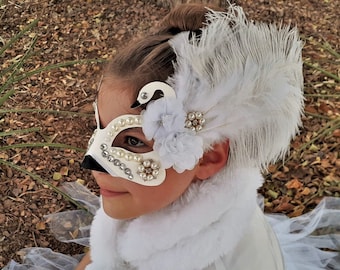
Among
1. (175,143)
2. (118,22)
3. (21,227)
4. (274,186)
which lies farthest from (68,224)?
(118,22)

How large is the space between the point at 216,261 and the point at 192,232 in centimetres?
8

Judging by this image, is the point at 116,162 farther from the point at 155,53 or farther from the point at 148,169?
the point at 155,53

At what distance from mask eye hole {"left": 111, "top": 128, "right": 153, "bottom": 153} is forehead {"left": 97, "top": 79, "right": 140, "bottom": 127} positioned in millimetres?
33

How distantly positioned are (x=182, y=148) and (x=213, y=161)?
0.35ft

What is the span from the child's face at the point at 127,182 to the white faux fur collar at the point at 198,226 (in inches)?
1.1

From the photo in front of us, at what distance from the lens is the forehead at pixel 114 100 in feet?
3.48

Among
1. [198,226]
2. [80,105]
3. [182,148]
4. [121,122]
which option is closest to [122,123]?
[121,122]

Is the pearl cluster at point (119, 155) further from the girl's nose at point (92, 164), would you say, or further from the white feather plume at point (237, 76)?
the white feather plume at point (237, 76)

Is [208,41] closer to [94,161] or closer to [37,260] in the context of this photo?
[94,161]

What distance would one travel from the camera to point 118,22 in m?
2.47

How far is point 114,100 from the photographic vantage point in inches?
42.3

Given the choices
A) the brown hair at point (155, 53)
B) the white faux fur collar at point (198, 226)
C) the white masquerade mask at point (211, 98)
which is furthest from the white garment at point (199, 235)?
the brown hair at point (155, 53)

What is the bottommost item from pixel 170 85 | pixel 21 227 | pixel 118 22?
pixel 21 227

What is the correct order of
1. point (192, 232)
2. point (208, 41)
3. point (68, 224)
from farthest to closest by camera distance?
1. point (68, 224)
2. point (192, 232)
3. point (208, 41)
